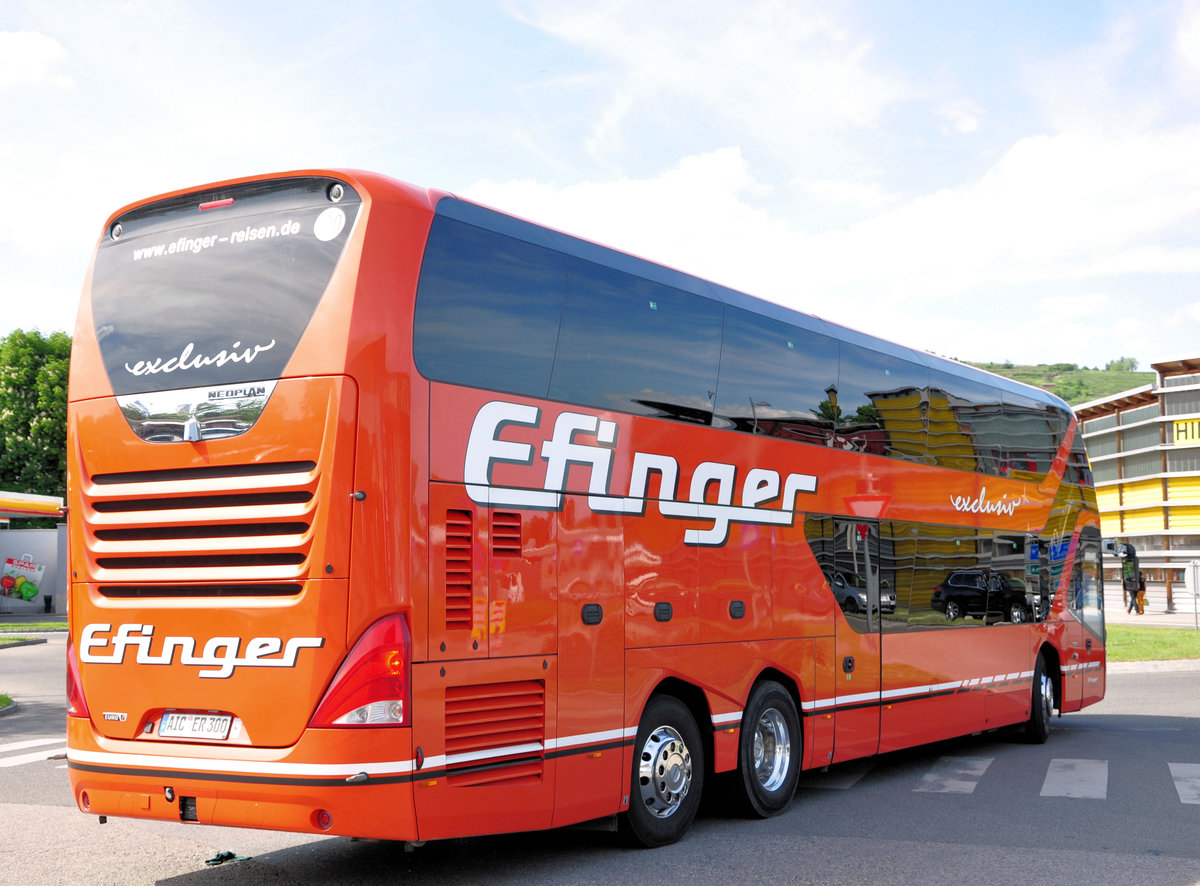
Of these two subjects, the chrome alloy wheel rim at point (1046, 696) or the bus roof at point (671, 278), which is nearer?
the bus roof at point (671, 278)

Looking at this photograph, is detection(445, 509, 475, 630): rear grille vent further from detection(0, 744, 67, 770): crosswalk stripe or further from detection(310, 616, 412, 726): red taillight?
detection(0, 744, 67, 770): crosswalk stripe

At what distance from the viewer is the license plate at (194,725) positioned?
6.53 metres

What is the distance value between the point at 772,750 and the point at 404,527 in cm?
453

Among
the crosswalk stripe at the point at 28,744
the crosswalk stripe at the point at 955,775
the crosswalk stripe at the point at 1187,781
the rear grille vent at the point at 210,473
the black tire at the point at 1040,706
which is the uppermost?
the rear grille vent at the point at 210,473

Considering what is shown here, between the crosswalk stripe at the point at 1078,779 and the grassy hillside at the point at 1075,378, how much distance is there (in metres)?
120

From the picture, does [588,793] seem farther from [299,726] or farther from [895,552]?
[895,552]

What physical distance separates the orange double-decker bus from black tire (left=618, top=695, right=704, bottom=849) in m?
0.02

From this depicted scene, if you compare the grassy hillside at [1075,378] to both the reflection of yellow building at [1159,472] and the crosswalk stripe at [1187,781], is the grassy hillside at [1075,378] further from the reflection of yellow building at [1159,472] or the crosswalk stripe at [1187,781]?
the crosswalk stripe at [1187,781]

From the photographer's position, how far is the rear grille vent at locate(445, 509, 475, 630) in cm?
670

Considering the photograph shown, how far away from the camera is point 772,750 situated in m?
9.70

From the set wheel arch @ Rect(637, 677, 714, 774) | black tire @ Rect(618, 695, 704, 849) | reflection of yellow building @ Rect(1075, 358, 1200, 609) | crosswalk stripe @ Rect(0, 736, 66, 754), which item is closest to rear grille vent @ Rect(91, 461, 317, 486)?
black tire @ Rect(618, 695, 704, 849)

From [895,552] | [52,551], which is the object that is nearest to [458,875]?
[895,552]

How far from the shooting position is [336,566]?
6285mm

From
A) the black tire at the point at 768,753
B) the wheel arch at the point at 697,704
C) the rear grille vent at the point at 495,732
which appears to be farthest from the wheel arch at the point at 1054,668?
the rear grille vent at the point at 495,732
